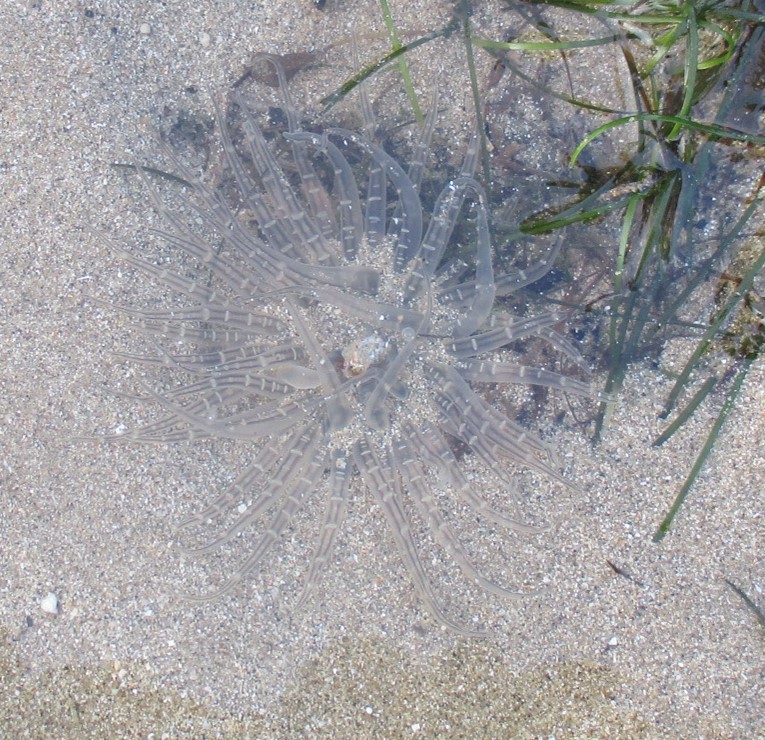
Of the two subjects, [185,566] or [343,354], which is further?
[185,566]

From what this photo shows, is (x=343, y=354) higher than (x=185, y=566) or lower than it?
higher

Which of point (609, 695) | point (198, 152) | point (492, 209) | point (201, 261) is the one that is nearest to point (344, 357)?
point (201, 261)

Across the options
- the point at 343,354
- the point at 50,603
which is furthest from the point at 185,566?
the point at 343,354

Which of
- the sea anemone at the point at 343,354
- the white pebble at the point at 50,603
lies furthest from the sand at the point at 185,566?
the sea anemone at the point at 343,354

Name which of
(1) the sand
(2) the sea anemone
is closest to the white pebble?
(1) the sand

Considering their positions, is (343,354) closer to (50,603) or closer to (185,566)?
(185,566)

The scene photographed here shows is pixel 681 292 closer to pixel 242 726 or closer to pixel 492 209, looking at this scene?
pixel 492 209

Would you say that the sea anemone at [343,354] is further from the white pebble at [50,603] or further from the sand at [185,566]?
the white pebble at [50,603]
